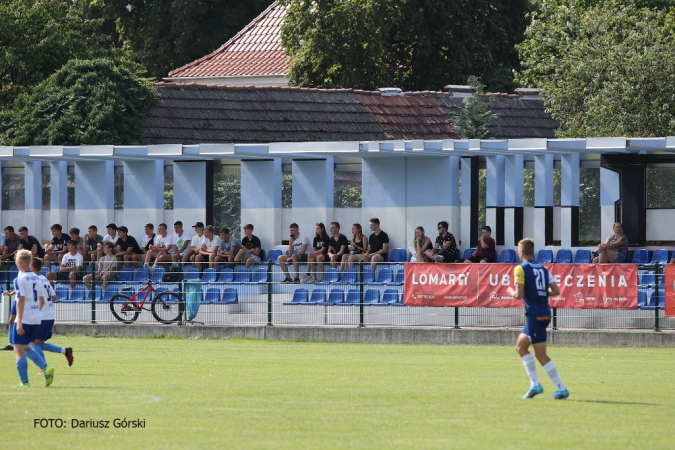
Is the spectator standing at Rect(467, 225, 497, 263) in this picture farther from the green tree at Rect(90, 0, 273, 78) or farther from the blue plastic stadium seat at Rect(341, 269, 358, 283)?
the green tree at Rect(90, 0, 273, 78)

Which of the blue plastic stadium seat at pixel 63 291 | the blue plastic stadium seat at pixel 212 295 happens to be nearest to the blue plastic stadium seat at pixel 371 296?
the blue plastic stadium seat at pixel 212 295

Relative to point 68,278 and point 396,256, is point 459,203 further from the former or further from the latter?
point 68,278

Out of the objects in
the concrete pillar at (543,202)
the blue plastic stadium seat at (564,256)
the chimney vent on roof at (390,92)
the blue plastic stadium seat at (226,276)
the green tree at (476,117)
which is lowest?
the blue plastic stadium seat at (226,276)

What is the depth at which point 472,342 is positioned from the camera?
21891mm

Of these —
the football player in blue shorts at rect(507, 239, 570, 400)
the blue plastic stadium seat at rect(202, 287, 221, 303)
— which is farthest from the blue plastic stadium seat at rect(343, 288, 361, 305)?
the football player in blue shorts at rect(507, 239, 570, 400)

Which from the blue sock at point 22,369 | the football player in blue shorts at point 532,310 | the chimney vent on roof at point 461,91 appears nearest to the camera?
the football player in blue shorts at point 532,310

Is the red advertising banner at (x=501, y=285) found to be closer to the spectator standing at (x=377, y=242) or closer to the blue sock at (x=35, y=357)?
the spectator standing at (x=377, y=242)

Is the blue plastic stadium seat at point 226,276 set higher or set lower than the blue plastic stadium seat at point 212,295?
higher

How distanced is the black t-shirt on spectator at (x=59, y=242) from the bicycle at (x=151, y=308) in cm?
292

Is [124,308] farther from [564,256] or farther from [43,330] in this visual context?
[43,330]

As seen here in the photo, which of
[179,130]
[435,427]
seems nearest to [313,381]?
[435,427]

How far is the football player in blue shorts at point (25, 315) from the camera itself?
46.3ft

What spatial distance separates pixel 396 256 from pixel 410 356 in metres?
6.35

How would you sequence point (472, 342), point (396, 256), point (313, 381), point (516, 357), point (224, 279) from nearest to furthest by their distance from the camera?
point (313, 381) < point (516, 357) < point (472, 342) < point (224, 279) < point (396, 256)
